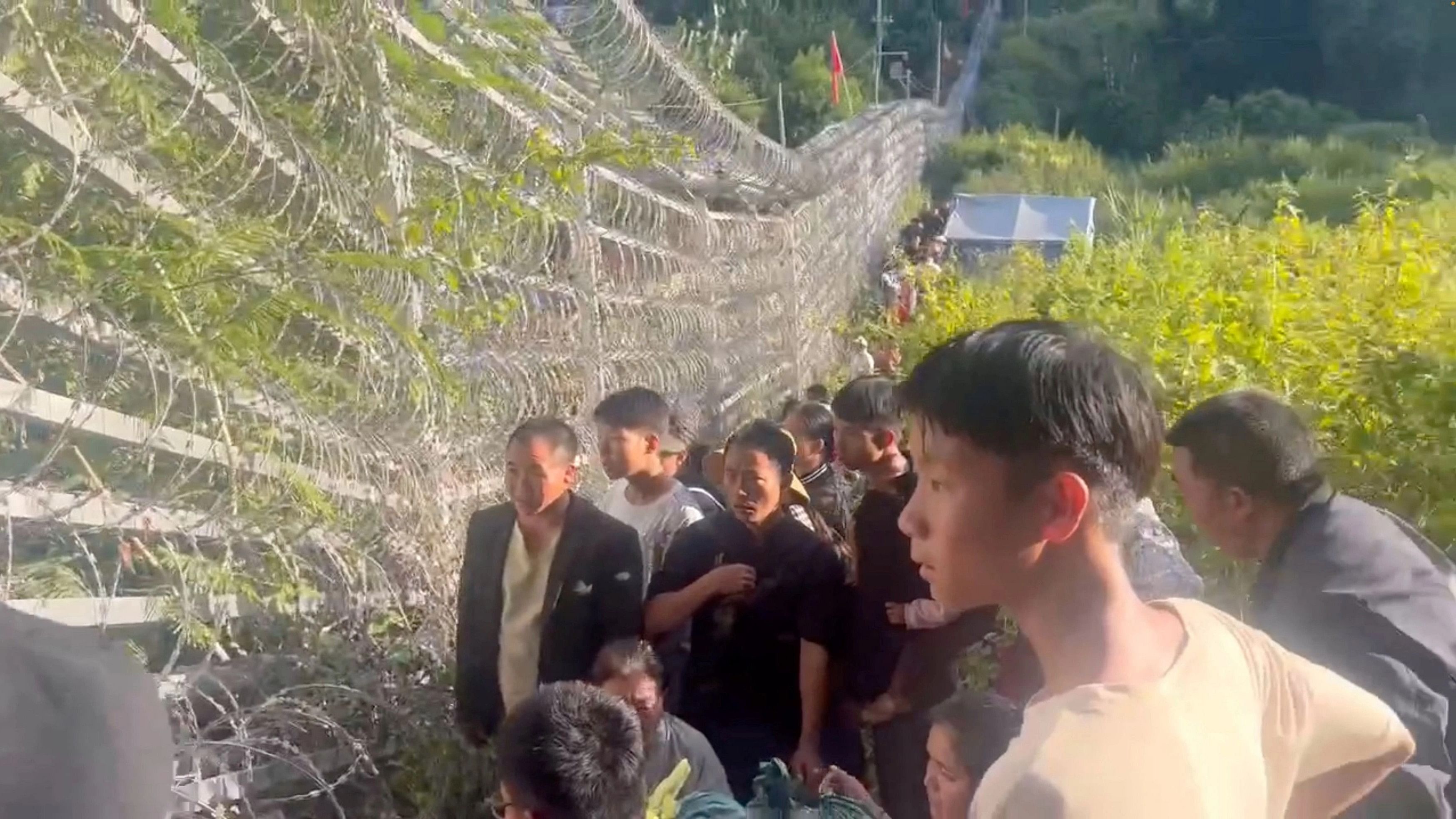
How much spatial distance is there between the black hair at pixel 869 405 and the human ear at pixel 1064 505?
102 inches

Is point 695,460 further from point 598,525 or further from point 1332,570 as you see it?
point 1332,570

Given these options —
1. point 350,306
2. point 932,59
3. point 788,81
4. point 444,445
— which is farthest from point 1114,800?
point 932,59

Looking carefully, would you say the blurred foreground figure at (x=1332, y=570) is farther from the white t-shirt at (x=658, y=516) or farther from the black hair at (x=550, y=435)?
A: the white t-shirt at (x=658, y=516)

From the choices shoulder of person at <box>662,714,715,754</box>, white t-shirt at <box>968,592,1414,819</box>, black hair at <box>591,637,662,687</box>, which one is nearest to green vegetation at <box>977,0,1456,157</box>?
black hair at <box>591,637,662,687</box>

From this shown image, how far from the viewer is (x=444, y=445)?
4188mm

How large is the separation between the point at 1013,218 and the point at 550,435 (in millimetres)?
16279

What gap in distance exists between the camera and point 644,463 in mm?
4406

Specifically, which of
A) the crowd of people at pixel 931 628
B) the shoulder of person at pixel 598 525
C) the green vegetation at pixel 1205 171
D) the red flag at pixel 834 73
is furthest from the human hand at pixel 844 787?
the red flag at pixel 834 73

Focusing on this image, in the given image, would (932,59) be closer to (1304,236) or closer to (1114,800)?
(1304,236)

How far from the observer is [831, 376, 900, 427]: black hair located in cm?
420

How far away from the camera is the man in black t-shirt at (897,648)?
12.5 feet

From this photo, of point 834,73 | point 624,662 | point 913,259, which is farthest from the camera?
point 834,73

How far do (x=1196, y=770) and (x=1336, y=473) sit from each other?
340 centimetres

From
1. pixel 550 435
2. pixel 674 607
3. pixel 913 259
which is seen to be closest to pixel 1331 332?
pixel 674 607
